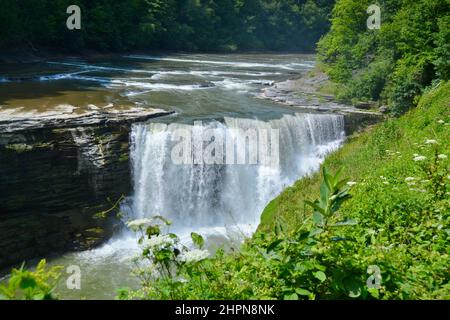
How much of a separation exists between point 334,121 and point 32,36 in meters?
24.7

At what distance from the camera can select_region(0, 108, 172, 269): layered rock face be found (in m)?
12.3

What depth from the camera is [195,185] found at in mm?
14641

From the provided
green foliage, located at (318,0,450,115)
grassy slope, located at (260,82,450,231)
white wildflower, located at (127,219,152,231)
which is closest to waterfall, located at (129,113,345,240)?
grassy slope, located at (260,82,450,231)

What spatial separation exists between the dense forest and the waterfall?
20.5m

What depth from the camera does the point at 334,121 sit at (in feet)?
56.9

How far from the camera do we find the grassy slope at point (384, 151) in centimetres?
852

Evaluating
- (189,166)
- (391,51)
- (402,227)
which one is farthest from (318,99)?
(402,227)

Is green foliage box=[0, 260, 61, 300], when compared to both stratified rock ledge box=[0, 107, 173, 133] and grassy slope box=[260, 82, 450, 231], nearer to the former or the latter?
grassy slope box=[260, 82, 450, 231]

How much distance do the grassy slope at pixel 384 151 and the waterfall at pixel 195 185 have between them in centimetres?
290

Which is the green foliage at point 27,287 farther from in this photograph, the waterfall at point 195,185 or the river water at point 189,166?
the waterfall at point 195,185

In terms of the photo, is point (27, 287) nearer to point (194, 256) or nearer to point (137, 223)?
point (137, 223)

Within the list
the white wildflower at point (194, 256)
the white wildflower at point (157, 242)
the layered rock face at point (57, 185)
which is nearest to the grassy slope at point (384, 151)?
the white wildflower at point (194, 256)

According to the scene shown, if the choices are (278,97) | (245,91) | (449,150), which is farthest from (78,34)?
(449,150)
